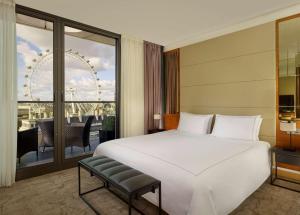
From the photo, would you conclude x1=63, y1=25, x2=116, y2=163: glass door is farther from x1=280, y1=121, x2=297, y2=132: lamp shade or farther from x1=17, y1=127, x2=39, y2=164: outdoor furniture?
x1=280, y1=121, x2=297, y2=132: lamp shade

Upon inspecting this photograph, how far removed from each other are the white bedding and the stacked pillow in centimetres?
21

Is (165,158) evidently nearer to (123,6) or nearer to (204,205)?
(204,205)

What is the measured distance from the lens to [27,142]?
3.17 metres

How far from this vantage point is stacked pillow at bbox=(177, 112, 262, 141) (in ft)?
9.87

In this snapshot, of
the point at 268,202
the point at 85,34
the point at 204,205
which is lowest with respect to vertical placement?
the point at 268,202

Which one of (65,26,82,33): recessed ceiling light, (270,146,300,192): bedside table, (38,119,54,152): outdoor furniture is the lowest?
(270,146,300,192): bedside table

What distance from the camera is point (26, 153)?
126 inches

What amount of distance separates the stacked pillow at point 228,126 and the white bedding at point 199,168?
210mm

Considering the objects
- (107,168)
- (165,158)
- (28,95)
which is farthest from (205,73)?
(28,95)

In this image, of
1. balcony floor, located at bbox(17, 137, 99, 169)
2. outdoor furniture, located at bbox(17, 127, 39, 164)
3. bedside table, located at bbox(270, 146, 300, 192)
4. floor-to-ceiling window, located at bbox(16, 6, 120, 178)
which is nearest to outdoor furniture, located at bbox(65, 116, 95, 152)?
floor-to-ceiling window, located at bbox(16, 6, 120, 178)

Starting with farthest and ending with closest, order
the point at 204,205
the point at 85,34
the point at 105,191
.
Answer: the point at 85,34 < the point at 105,191 < the point at 204,205

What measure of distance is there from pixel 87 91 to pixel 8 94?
1.43 meters

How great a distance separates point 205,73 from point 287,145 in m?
1.96

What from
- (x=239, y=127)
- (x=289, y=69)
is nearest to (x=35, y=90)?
(x=239, y=127)
